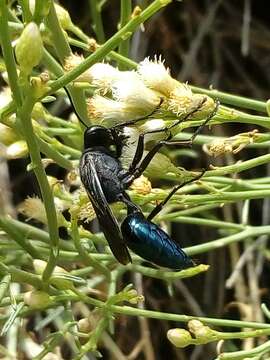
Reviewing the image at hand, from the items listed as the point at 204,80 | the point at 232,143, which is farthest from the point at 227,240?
the point at 204,80

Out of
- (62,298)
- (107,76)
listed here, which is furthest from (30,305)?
(107,76)

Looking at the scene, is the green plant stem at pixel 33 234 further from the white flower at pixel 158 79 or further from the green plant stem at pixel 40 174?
the white flower at pixel 158 79

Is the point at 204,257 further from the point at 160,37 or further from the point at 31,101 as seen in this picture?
the point at 31,101

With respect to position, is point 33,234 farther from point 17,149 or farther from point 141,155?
point 141,155

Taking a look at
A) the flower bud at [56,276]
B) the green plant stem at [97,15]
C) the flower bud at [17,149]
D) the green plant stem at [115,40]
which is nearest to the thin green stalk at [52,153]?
the flower bud at [17,149]

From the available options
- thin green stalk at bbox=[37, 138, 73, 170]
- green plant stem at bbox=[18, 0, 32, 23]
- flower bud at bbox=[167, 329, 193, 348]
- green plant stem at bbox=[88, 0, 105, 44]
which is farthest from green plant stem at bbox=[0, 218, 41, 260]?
green plant stem at bbox=[88, 0, 105, 44]

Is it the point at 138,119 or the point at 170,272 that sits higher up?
the point at 138,119

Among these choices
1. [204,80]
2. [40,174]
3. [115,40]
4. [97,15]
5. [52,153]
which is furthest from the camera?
[204,80]
